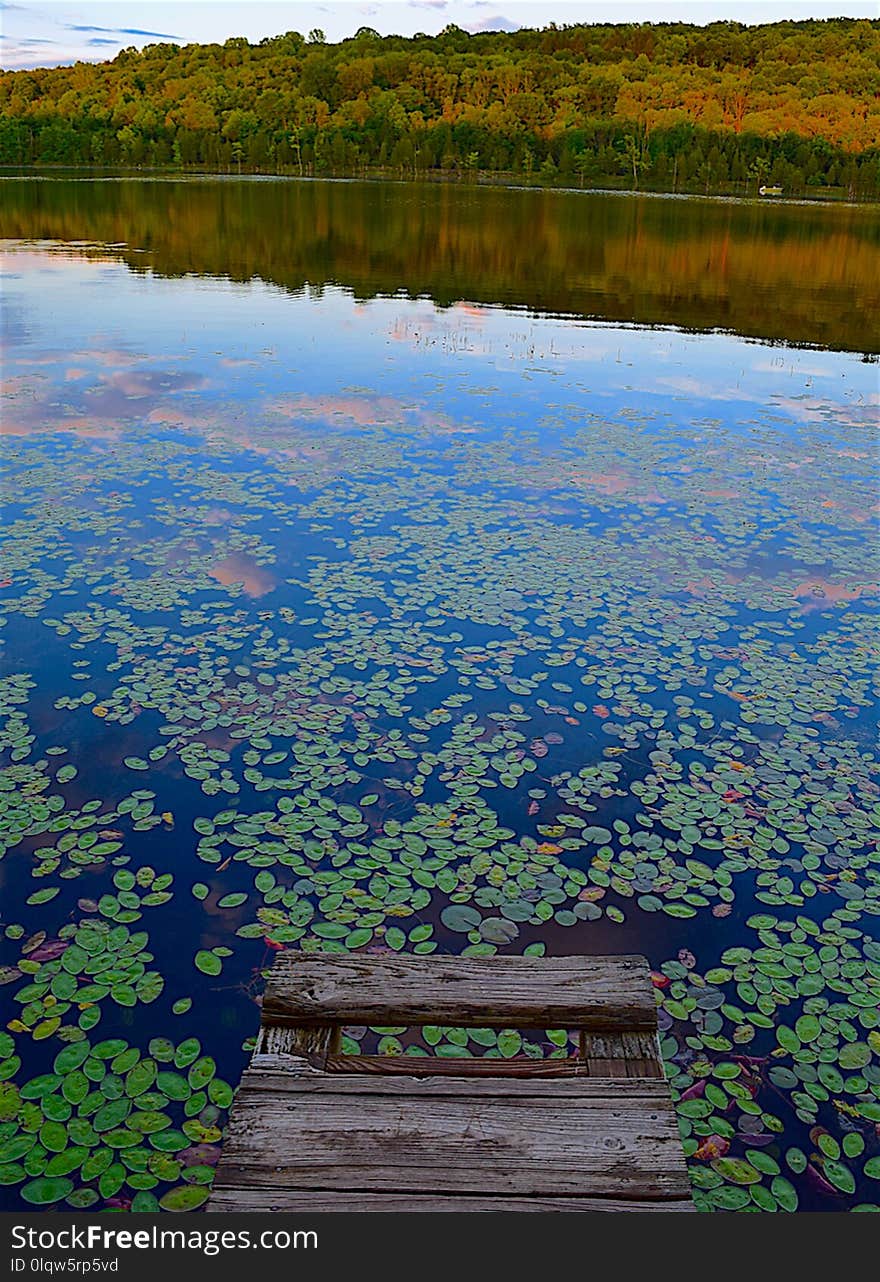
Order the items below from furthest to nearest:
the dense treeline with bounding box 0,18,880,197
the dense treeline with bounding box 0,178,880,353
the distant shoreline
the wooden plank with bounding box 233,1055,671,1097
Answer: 1. the dense treeline with bounding box 0,18,880,197
2. the distant shoreline
3. the dense treeline with bounding box 0,178,880,353
4. the wooden plank with bounding box 233,1055,671,1097

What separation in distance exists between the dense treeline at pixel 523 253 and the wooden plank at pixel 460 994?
21001 mm

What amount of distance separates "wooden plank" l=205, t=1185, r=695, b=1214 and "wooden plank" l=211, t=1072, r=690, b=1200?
0.02 m

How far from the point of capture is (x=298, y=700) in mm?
6844

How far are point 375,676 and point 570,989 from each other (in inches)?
165

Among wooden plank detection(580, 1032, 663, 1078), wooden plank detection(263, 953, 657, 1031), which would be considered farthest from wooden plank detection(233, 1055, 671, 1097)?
wooden plank detection(263, 953, 657, 1031)

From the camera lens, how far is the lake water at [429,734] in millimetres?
4148

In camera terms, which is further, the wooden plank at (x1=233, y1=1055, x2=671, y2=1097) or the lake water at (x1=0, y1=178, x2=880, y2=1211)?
the lake water at (x1=0, y1=178, x2=880, y2=1211)

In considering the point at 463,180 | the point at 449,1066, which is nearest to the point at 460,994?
the point at 449,1066

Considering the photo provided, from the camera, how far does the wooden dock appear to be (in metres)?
2.57

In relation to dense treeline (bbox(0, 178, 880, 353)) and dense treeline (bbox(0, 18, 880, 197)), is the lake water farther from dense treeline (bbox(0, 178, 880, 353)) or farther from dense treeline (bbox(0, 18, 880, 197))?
dense treeline (bbox(0, 18, 880, 197))

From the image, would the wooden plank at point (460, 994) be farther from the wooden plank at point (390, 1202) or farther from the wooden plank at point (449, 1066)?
the wooden plank at point (390, 1202)

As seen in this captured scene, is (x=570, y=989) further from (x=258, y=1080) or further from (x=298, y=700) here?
(x=298, y=700)

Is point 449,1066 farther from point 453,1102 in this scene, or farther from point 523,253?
point 523,253

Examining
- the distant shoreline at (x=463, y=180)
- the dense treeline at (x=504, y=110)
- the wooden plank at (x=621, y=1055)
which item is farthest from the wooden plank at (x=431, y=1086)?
the dense treeline at (x=504, y=110)
